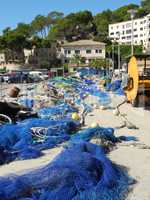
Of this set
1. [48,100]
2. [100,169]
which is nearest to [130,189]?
[100,169]

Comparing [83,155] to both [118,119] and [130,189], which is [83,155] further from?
[118,119]

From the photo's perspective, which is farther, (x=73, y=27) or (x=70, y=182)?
(x=73, y=27)

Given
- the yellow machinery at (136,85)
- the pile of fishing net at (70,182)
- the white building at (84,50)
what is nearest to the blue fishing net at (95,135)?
the pile of fishing net at (70,182)

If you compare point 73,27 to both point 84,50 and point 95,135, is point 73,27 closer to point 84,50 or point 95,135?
point 84,50

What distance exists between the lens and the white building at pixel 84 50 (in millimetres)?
108938

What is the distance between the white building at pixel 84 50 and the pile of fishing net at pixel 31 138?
9619cm

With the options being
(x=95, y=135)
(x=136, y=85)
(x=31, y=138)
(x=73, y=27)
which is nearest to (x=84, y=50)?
(x=73, y=27)

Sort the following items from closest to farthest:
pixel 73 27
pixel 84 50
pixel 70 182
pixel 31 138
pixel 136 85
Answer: pixel 70 182 → pixel 31 138 → pixel 136 85 → pixel 84 50 → pixel 73 27

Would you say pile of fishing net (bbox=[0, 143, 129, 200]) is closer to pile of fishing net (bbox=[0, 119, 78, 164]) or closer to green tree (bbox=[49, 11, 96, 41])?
pile of fishing net (bbox=[0, 119, 78, 164])

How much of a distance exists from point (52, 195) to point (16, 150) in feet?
12.4

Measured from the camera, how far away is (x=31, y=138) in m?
11.4

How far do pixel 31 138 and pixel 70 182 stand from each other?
168 inches

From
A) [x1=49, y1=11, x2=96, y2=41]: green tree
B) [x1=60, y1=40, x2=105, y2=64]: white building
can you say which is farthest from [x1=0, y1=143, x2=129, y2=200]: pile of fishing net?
[x1=49, y1=11, x2=96, y2=41]: green tree

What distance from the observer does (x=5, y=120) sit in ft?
45.2
